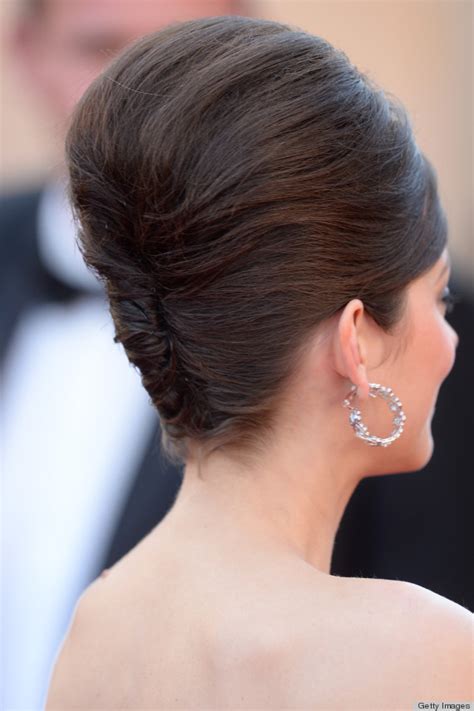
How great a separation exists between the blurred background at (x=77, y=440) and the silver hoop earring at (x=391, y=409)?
86cm

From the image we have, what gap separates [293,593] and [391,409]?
297 millimetres

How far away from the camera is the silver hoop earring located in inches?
52.2

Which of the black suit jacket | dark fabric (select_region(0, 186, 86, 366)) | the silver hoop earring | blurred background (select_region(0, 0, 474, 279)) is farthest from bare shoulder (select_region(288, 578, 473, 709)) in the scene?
blurred background (select_region(0, 0, 474, 279))

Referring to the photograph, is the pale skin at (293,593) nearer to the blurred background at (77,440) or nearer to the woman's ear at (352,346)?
the woman's ear at (352,346)

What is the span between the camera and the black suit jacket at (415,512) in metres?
2.28

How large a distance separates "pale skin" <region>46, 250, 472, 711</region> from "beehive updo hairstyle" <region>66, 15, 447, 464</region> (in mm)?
49

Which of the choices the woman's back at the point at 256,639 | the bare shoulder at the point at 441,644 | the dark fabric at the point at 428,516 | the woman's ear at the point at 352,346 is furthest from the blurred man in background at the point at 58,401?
the bare shoulder at the point at 441,644

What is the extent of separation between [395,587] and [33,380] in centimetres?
168

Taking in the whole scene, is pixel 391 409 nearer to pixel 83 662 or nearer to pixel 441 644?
pixel 441 644

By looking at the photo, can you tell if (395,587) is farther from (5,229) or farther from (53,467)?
(5,229)

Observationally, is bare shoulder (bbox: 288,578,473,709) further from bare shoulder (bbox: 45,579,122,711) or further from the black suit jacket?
the black suit jacket

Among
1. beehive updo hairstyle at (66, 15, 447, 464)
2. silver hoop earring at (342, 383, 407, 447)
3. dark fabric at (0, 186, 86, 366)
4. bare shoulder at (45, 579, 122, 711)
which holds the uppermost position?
beehive updo hairstyle at (66, 15, 447, 464)

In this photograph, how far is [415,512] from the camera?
2307 mm

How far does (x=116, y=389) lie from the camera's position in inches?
104
